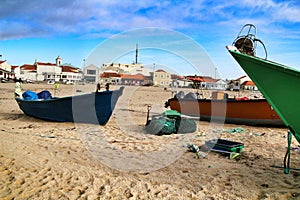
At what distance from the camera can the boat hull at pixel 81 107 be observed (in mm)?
8609

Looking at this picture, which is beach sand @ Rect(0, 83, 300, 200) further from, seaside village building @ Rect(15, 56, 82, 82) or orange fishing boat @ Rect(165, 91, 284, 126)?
seaside village building @ Rect(15, 56, 82, 82)

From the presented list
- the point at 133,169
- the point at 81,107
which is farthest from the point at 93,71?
the point at 133,169

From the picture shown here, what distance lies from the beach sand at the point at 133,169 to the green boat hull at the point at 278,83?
106 centimetres

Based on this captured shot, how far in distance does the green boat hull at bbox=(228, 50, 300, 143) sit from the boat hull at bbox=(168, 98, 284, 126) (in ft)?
16.8

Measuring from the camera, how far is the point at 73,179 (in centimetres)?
406

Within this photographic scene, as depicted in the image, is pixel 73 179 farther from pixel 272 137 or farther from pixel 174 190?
pixel 272 137

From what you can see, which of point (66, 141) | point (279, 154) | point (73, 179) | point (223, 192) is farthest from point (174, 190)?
point (66, 141)

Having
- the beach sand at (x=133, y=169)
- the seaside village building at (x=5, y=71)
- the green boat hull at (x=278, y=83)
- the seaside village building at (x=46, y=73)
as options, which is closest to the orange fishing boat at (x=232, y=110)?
the beach sand at (x=133, y=169)

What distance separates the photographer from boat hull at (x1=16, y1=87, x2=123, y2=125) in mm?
8609

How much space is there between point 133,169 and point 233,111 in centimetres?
658

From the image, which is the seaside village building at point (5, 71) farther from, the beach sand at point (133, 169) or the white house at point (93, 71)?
the beach sand at point (133, 169)

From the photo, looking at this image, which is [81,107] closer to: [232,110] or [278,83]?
[232,110]

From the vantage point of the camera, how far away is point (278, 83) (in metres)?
4.14

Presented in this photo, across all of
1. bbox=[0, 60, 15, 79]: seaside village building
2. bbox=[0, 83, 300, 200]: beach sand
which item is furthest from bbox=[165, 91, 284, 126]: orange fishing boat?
bbox=[0, 60, 15, 79]: seaside village building
